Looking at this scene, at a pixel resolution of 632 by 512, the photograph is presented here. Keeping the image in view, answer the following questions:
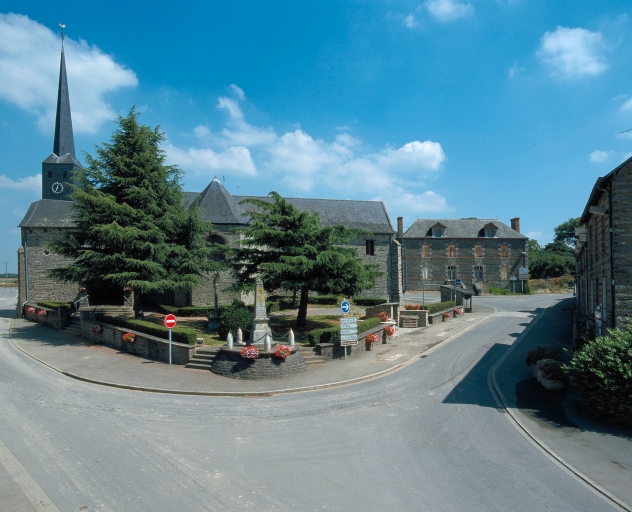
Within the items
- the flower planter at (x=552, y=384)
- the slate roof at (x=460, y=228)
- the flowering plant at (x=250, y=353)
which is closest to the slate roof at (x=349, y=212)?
the slate roof at (x=460, y=228)

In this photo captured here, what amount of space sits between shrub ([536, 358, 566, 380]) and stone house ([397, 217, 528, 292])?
38798 mm

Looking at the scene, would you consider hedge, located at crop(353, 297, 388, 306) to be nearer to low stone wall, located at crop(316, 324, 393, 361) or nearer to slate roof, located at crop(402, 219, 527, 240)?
low stone wall, located at crop(316, 324, 393, 361)

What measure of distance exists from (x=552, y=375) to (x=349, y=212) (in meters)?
26.8

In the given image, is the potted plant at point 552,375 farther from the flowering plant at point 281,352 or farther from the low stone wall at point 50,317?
the low stone wall at point 50,317

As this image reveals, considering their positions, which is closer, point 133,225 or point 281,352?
point 281,352

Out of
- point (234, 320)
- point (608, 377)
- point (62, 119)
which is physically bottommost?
point (608, 377)

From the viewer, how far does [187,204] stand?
27.2 metres

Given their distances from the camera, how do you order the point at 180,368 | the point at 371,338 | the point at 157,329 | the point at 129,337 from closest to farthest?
1. the point at 180,368
2. the point at 157,329
3. the point at 129,337
4. the point at 371,338

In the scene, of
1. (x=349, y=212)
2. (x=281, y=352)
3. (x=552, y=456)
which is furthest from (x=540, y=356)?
(x=349, y=212)

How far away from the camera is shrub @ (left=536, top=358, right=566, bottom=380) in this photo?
12516mm

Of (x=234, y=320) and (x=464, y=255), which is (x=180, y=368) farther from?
(x=464, y=255)

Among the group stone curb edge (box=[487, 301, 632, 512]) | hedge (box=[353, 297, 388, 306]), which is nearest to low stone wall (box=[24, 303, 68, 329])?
hedge (box=[353, 297, 388, 306])

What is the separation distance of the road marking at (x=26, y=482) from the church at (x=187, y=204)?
1902 cm

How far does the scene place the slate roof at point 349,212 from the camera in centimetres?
3691
